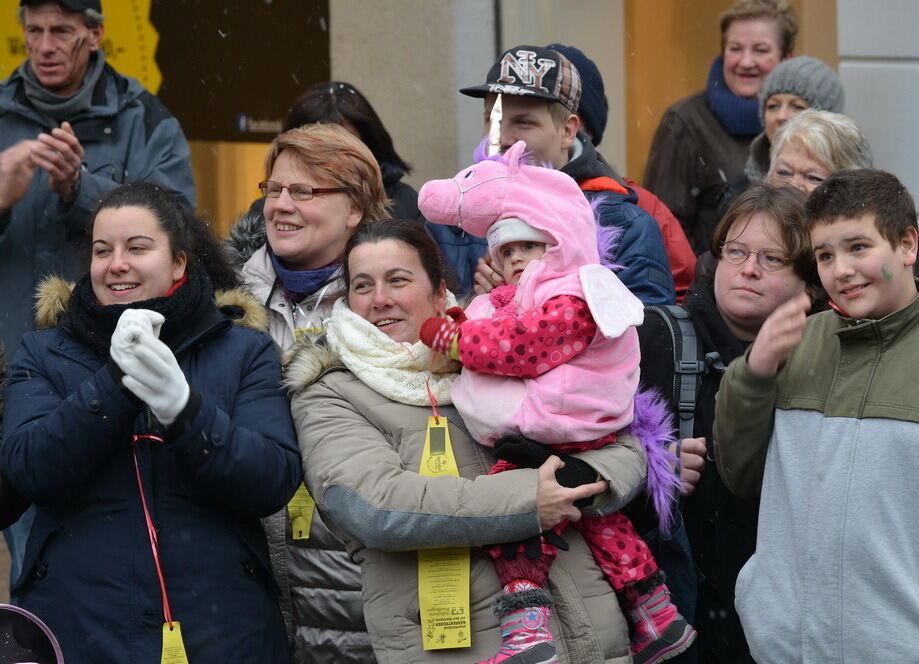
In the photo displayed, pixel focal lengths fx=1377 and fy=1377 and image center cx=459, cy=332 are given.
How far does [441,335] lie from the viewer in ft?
12.8

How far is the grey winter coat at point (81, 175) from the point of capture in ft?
18.0

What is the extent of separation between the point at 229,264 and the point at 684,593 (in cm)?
182

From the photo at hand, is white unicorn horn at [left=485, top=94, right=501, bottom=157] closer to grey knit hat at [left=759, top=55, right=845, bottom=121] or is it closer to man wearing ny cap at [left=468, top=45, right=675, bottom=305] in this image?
man wearing ny cap at [left=468, top=45, right=675, bottom=305]

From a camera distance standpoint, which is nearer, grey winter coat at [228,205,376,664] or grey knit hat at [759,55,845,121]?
grey winter coat at [228,205,376,664]

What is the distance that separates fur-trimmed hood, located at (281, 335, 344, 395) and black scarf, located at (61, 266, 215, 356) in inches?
11.5

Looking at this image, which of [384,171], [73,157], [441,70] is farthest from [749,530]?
[441,70]

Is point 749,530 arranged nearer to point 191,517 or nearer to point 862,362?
point 862,362

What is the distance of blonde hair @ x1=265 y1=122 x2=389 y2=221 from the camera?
4.85m

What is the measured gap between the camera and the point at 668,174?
6910 mm

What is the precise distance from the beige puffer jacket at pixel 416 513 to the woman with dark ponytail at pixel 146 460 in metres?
0.17

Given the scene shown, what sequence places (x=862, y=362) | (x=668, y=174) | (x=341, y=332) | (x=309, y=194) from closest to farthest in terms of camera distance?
(x=862, y=362) → (x=341, y=332) → (x=309, y=194) → (x=668, y=174)

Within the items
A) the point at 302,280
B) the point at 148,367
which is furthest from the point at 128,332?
the point at 302,280

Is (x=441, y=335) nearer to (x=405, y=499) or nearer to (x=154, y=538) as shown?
(x=405, y=499)

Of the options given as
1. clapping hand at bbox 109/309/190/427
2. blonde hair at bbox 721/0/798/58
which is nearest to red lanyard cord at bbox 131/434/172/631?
clapping hand at bbox 109/309/190/427
